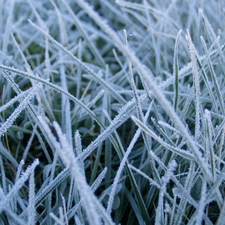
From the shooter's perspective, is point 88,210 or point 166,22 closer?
point 88,210

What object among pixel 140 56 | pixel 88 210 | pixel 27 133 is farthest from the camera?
pixel 140 56

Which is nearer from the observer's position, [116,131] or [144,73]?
[144,73]

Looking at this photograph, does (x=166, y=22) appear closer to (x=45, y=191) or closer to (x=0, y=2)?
(x=0, y=2)

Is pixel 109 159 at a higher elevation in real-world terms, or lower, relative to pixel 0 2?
lower

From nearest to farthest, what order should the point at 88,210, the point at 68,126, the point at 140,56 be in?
the point at 88,210, the point at 68,126, the point at 140,56

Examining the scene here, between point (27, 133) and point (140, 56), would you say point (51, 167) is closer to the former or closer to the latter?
point (27, 133)

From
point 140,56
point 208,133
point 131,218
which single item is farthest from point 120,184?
point 140,56

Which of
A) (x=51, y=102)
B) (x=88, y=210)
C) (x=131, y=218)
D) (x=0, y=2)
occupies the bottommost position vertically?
(x=131, y=218)
